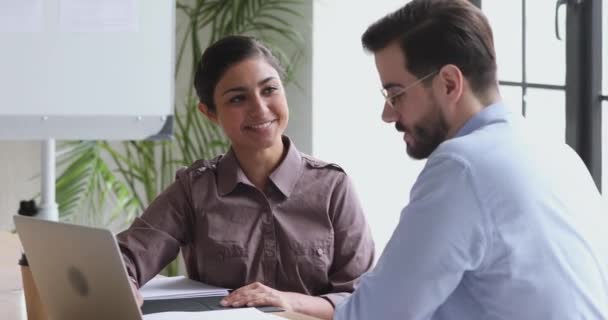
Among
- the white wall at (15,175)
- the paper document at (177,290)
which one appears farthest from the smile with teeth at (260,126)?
the white wall at (15,175)

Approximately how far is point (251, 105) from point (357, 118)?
1.69 m

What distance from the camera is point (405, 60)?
5.18 feet

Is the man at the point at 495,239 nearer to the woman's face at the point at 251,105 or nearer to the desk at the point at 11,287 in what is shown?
the desk at the point at 11,287

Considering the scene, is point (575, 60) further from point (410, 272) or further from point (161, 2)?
point (410, 272)

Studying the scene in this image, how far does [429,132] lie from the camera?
1559 mm

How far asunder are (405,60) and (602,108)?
1533 mm

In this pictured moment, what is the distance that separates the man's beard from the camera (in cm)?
154

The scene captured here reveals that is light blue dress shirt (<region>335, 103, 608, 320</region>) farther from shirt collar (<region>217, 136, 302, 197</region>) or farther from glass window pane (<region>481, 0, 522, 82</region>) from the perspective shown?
glass window pane (<region>481, 0, 522, 82</region>)

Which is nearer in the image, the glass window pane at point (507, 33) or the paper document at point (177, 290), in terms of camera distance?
the paper document at point (177, 290)

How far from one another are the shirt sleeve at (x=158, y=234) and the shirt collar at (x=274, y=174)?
94mm

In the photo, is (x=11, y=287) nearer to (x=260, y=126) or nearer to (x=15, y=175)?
(x=260, y=126)

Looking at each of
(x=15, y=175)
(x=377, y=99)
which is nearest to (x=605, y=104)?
(x=377, y=99)

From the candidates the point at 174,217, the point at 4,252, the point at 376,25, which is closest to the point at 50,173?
the point at 4,252

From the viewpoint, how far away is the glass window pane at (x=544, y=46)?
10.1ft
